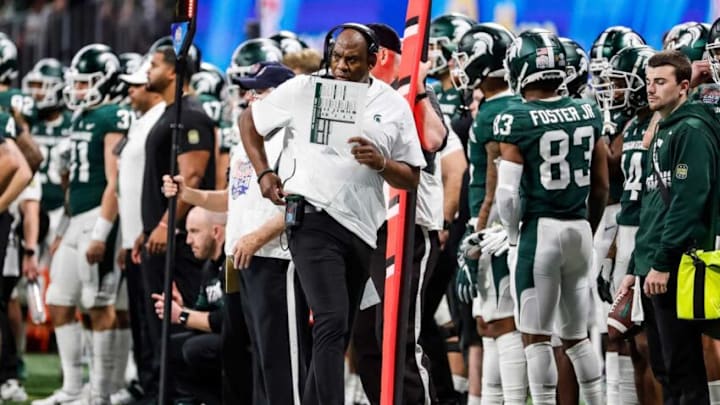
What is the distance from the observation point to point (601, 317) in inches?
352

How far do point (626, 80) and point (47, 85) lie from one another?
5752 mm

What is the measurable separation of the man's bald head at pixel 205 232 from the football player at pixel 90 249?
119 centimetres

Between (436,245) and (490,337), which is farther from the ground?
(436,245)

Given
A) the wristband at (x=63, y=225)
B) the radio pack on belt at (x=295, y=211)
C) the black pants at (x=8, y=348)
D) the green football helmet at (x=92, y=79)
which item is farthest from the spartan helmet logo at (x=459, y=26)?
the black pants at (x=8, y=348)

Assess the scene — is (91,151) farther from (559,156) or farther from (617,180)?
(559,156)

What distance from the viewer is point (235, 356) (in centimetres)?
761

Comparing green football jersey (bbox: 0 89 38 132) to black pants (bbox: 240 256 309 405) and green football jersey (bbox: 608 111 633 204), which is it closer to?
black pants (bbox: 240 256 309 405)

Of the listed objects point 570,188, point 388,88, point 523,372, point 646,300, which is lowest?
point 523,372

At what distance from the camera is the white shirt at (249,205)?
690 centimetres

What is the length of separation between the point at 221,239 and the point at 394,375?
3036 mm

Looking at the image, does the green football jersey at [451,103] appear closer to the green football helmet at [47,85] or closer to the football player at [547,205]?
the football player at [547,205]

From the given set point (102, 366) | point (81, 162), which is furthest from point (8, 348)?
point (81, 162)

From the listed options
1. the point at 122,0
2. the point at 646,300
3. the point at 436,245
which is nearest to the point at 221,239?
the point at 436,245

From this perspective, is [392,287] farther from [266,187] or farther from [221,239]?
[221,239]
